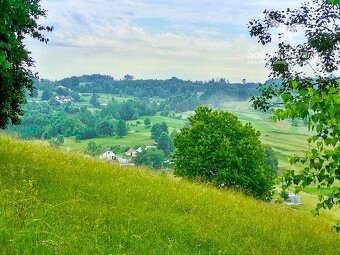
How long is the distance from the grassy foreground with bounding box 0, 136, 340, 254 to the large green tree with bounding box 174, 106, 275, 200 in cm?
2108

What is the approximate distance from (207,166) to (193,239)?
91.8 ft

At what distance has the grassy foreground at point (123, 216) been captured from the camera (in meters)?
7.75

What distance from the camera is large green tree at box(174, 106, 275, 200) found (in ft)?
120

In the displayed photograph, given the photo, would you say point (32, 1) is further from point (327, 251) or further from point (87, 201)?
point (327, 251)

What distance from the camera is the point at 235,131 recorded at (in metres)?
39.1

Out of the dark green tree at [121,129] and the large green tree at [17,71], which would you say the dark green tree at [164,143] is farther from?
the large green tree at [17,71]

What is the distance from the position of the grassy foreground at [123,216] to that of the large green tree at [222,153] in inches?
830

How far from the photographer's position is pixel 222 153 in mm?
36344

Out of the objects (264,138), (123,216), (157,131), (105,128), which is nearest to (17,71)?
(123,216)

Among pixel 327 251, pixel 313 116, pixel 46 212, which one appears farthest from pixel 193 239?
pixel 313 116

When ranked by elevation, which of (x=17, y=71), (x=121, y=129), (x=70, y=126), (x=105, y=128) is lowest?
(x=121, y=129)

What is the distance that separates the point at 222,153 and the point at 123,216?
2716cm

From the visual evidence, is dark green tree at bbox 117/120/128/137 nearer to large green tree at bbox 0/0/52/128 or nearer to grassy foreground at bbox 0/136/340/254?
grassy foreground at bbox 0/136/340/254

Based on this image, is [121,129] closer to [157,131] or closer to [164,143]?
[157,131]
